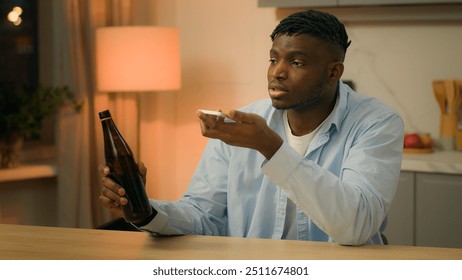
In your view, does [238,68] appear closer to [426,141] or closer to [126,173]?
[426,141]

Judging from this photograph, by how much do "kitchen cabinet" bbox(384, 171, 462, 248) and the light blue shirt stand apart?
1.25 m

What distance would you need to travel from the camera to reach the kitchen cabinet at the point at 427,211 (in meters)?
2.99

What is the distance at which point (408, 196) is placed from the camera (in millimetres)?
3062

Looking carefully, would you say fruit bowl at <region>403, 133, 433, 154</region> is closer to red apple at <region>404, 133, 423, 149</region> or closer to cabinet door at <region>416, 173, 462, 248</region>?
red apple at <region>404, 133, 423, 149</region>

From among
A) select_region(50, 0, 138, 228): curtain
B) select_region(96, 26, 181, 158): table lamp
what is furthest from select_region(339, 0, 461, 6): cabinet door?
select_region(50, 0, 138, 228): curtain

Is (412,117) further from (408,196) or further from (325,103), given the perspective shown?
(325,103)

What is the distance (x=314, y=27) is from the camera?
1.72 meters

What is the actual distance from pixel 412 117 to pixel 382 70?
10.9 inches

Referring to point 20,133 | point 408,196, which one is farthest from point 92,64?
point 408,196

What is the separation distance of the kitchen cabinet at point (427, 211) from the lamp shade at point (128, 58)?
4.33 feet

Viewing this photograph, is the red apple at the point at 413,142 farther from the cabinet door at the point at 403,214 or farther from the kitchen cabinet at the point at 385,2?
the kitchen cabinet at the point at 385,2

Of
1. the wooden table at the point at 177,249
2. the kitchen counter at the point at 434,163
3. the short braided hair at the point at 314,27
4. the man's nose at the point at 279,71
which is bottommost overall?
the kitchen counter at the point at 434,163

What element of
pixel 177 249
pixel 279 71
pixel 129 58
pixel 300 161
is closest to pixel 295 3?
pixel 129 58

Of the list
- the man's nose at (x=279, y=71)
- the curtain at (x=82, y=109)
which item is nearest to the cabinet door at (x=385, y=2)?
the curtain at (x=82, y=109)
